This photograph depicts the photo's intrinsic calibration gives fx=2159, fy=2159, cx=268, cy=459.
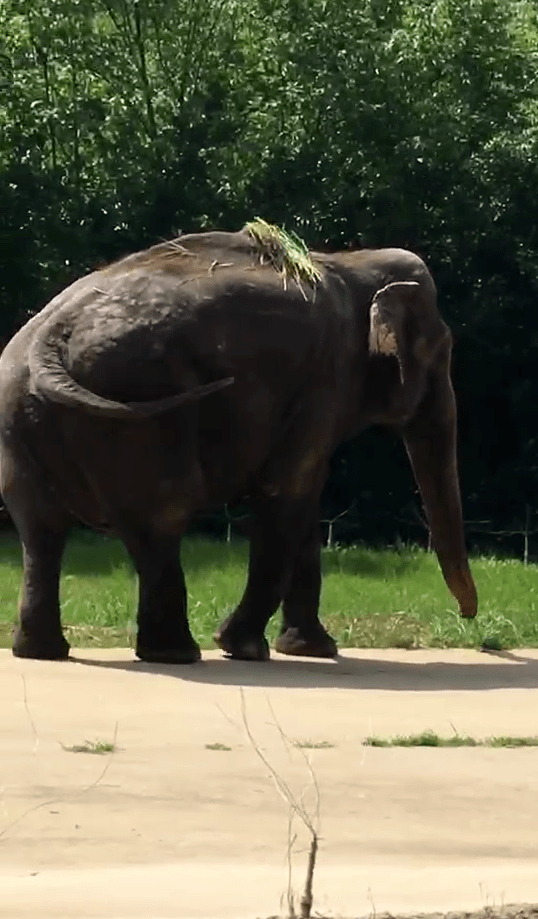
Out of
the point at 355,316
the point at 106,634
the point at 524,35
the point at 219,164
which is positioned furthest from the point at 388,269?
the point at 524,35

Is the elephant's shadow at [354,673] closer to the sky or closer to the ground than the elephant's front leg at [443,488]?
closer to the ground

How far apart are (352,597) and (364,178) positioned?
50.3 feet

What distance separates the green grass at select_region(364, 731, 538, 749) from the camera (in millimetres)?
9734

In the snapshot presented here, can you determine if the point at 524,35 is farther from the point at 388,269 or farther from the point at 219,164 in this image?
the point at 388,269

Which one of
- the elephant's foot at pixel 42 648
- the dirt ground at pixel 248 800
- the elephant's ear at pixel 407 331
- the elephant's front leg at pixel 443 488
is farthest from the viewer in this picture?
the elephant's front leg at pixel 443 488

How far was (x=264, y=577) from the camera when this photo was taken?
553 inches

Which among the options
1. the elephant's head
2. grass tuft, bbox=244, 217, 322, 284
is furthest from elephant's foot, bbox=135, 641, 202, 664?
grass tuft, bbox=244, 217, 322, 284

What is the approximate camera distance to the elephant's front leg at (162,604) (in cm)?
1335

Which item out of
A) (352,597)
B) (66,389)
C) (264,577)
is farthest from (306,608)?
(352,597)

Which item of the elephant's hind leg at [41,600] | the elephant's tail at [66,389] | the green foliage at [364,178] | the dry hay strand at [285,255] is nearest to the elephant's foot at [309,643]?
the elephant's hind leg at [41,600]

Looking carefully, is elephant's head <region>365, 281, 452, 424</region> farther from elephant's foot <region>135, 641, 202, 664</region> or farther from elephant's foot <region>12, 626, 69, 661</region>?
elephant's foot <region>12, 626, 69, 661</region>

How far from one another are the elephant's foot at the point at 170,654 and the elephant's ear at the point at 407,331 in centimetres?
244

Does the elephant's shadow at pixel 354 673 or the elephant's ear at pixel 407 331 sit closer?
the elephant's shadow at pixel 354 673

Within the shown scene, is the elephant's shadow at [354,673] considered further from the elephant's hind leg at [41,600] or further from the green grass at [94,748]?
the green grass at [94,748]
